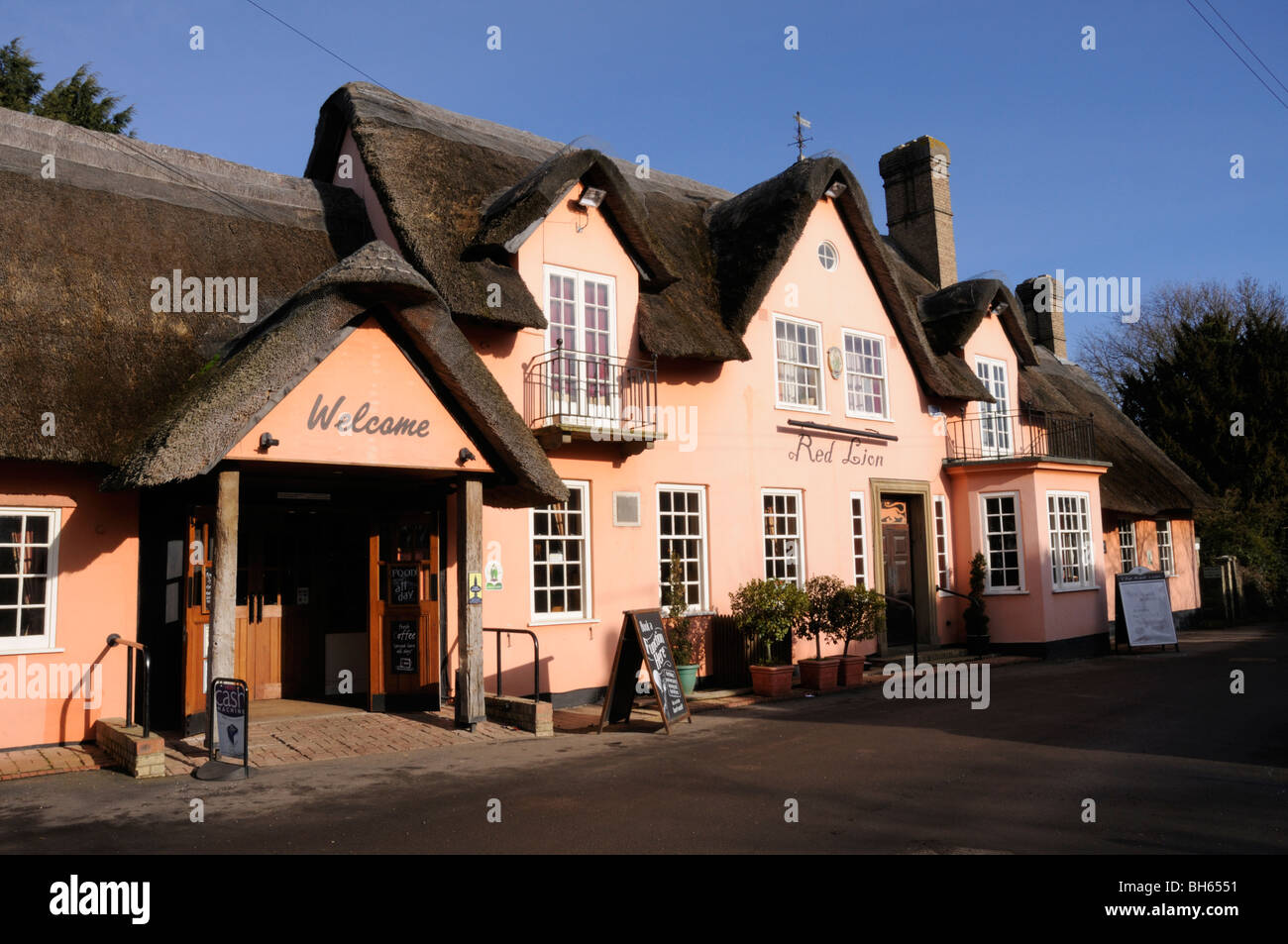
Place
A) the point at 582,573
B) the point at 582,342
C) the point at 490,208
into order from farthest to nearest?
the point at 582,342
the point at 582,573
the point at 490,208

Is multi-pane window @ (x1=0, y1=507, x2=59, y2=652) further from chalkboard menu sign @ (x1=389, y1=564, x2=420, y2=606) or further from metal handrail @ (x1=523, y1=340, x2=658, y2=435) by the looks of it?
metal handrail @ (x1=523, y1=340, x2=658, y2=435)

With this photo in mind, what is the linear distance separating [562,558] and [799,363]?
18.9 feet

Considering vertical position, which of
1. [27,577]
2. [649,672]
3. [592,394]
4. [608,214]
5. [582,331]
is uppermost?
[608,214]

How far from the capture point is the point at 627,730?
10633mm

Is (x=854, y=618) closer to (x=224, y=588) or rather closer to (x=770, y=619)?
(x=770, y=619)

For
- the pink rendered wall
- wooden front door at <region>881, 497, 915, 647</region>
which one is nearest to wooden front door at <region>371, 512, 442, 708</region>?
the pink rendered wall

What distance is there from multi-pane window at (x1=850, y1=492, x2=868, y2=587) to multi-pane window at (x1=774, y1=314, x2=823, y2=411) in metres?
1.83

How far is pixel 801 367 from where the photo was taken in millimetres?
15938

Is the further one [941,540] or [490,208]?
[941,540]

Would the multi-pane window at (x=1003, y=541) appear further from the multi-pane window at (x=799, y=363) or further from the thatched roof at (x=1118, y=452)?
the multi-pane window at (x=799, y=363)

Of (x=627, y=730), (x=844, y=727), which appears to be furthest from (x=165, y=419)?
(x=844, y=727)

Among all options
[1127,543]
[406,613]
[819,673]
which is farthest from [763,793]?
[1127,543]

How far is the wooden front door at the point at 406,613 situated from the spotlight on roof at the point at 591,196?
4.95 m
